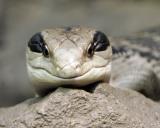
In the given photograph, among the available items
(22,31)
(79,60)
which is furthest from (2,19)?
(79,60)

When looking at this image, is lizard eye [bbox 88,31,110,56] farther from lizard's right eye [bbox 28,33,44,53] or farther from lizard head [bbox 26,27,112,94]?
lizard's right eye [bbox 28,33,44,53]

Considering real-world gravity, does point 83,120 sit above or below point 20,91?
above

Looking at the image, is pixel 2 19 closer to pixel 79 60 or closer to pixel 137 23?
pixel 137 23

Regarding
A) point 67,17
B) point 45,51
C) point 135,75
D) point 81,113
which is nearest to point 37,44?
point 45,51

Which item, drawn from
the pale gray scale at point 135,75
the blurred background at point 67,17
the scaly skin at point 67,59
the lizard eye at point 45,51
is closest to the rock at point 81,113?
the scaly skin at point 67,59

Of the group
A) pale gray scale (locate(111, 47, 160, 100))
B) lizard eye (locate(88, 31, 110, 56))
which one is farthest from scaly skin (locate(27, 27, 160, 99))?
pale gray scale (locate(111, 47, 160, 100))

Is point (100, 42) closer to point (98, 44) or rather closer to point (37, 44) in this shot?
point (98, 44)
